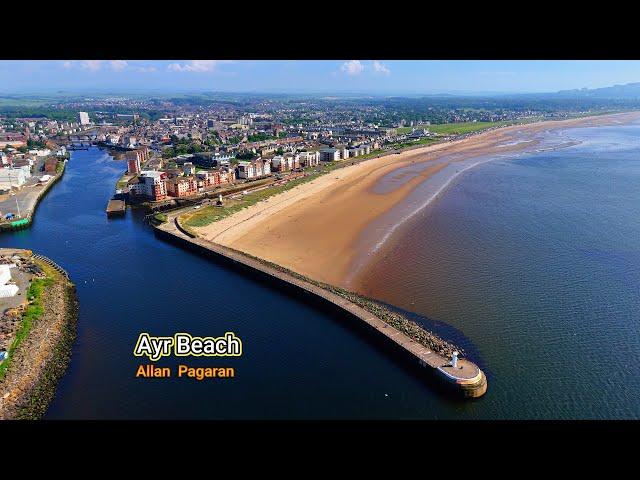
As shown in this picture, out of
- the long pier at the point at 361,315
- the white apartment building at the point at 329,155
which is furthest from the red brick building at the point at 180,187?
the white apartment building at the point at 329,155

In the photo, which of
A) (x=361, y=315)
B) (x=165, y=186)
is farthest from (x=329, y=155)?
(x=361, y=315)

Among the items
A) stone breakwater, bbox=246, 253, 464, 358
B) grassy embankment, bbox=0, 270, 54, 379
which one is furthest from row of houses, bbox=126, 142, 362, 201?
stone breakwater, bbox=246, 253, 464, 358

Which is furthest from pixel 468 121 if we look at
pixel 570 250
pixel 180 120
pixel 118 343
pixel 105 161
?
pixel 118 343

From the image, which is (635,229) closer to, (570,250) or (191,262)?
(570,250)

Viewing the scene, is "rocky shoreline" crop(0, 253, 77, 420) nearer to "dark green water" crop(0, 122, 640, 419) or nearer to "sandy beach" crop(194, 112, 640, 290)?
"dark green water" crop(0, 122, 640, 419)

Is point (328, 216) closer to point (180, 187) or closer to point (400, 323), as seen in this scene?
point (180, 187)

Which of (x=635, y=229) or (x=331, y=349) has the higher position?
(x=635, y=229)
